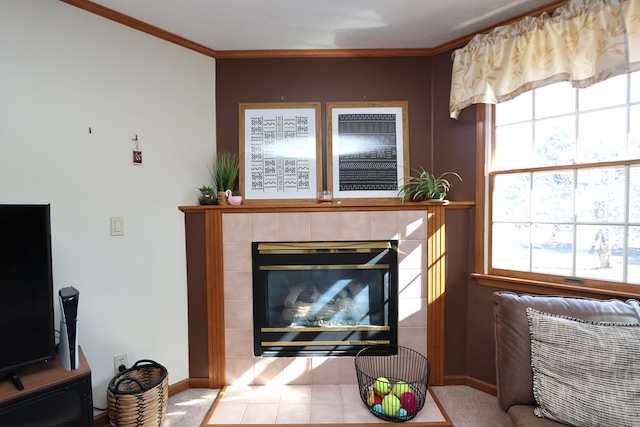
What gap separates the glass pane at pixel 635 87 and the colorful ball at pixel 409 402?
82.5 inches

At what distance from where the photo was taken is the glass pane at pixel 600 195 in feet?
5.76

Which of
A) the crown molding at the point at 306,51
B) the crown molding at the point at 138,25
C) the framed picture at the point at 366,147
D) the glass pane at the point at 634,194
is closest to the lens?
the glass pane at the point at 634,194

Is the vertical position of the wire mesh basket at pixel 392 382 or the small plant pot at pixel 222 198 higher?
the small plant pot at pixel 222 198

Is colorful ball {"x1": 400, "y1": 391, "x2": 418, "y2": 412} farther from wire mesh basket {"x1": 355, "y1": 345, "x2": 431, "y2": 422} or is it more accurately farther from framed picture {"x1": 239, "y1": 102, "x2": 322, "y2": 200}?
framed picture {"x1": 239, "y1": 102, "x2": 322, "y2": 200}

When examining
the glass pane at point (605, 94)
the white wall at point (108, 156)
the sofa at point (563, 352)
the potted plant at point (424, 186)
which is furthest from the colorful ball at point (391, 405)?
the glass pane at point (605, 94)

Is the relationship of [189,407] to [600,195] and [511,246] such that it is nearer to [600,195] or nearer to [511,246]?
[511,246]

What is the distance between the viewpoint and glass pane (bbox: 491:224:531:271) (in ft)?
6.89

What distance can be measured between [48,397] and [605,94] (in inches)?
127

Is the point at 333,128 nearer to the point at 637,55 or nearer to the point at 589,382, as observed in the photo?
the point at 637,55

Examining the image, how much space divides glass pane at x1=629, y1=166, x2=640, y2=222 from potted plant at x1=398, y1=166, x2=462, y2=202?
2.97 feet

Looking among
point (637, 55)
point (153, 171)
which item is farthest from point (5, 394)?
point (637, 55)

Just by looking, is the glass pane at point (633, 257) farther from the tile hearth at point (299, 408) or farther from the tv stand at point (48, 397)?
the tv stand at point (48, 397)

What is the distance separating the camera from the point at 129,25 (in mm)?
2018

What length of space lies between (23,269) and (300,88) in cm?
200
